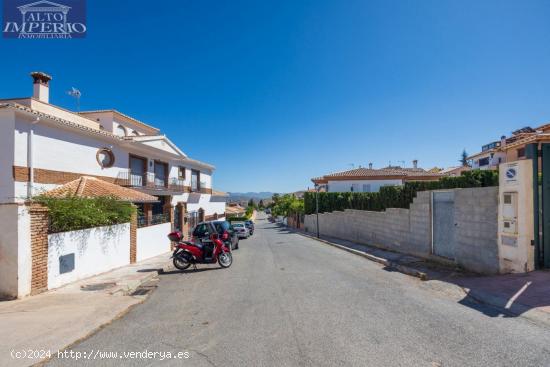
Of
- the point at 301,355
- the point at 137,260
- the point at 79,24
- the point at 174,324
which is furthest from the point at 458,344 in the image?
the point at 79,24

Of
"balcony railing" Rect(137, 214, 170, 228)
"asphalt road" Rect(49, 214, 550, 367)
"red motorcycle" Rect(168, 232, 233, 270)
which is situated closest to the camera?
"asphalt road" Rect(49, 214, 550, 367)

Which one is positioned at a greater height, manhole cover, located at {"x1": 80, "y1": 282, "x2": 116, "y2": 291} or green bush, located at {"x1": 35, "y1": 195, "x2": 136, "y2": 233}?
green bush, located at {"x1": 35, "y1": 195, "x2": 136, "y2": 233}

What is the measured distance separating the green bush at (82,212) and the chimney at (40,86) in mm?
10459

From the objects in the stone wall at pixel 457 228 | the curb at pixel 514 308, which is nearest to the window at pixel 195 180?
the stone wall at pixel 457 228

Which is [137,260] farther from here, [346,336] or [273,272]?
[346,336]

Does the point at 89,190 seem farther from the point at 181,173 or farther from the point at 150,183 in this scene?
the point at 181,173

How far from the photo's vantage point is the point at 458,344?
3992 millimetres

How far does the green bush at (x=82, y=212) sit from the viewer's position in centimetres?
805

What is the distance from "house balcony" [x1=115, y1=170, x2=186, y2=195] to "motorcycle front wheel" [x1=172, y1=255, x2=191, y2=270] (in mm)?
9394

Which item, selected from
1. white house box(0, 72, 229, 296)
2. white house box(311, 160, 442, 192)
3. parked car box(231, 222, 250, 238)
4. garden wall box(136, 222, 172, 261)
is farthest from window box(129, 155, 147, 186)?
white house box(311, 160, 442, 192)

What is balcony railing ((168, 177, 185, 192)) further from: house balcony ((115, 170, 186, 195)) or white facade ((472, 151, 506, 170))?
white facade ((472, 151, 506, 170))

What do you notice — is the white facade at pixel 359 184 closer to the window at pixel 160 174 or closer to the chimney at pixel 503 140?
the chimney at pixel 503 140

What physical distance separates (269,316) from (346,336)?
1.49m

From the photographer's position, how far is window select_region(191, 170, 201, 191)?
28.8 meters
